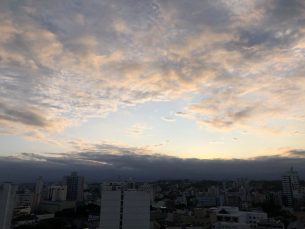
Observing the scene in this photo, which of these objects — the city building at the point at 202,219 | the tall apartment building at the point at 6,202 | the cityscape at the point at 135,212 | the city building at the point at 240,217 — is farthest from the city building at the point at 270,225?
the tall apartment building at the point at 6,202

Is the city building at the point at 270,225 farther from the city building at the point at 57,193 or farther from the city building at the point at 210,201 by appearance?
the city building at the point at 57,193

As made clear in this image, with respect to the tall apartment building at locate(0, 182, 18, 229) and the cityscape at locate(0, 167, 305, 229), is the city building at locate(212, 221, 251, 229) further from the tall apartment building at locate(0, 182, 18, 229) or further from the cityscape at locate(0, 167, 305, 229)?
the tall apartment building at locate(0, 182, 18, 229)

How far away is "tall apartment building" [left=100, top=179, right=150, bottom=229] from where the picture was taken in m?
16.8

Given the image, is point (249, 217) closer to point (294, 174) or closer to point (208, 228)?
point (208, 228)

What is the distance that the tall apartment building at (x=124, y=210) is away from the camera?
16844 millimetres

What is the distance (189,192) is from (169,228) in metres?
76.3

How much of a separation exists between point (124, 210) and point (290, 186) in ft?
240

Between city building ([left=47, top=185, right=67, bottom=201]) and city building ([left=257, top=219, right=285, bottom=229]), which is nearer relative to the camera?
city building ([left=257, top=219, right=285, bottom=229])

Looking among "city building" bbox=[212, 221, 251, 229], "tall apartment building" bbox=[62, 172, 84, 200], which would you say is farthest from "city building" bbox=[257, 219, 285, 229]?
"tall apartment building" bbox=[62, 172, 84, 200]

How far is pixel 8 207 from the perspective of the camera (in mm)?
22969

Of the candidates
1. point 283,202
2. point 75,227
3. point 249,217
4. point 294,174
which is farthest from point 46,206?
point 294,174

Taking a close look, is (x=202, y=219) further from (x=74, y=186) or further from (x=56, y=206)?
(x=74, y=186)

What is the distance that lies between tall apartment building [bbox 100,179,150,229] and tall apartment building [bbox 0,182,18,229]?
40.8 ft

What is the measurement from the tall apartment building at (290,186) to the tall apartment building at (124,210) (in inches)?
2618
